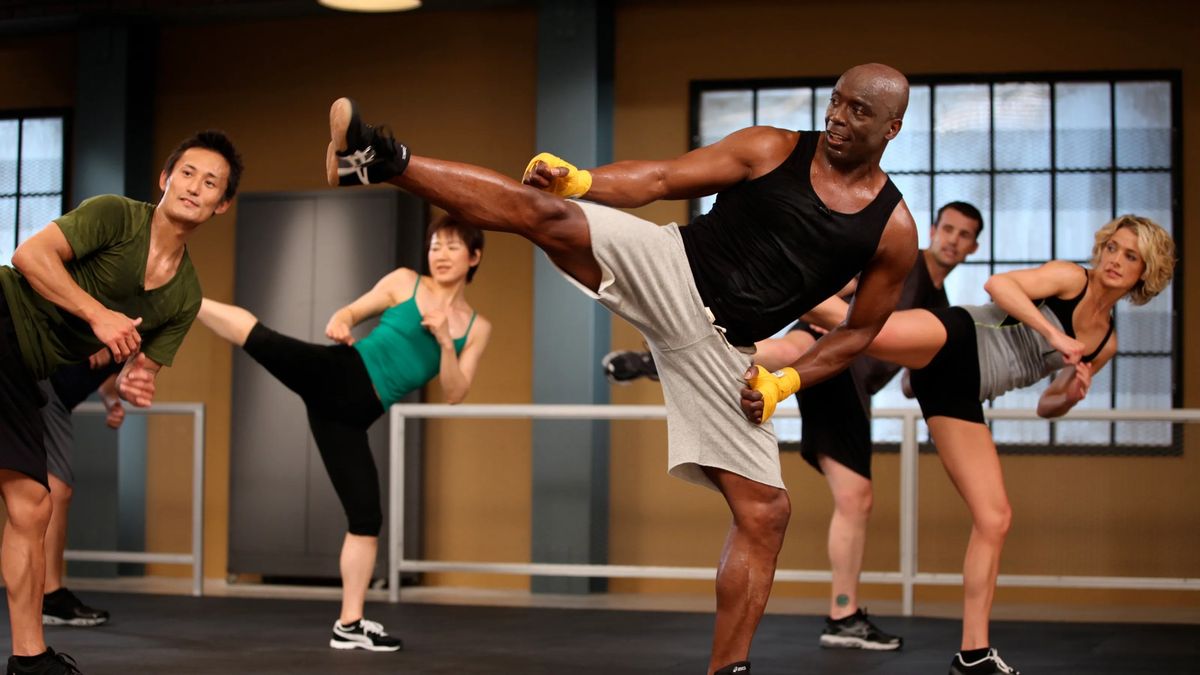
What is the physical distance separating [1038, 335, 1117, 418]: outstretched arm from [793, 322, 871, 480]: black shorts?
2.21 ft

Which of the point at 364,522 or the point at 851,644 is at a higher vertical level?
the point at 364,522

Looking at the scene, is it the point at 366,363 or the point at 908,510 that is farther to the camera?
the point at 908,510

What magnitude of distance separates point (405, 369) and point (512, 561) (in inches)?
106

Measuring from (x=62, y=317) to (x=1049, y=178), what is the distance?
16.1 ft

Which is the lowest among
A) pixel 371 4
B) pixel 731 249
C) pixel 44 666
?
pixel 44 666

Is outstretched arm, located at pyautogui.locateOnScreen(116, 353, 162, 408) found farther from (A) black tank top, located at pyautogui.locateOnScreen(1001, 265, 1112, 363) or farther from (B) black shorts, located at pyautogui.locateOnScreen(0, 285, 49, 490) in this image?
(A) black tank top, located at pyautogui.locateOnScreen(1001, 265, 1112, 363)

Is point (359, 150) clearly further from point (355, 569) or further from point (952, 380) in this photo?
point (355, 569)

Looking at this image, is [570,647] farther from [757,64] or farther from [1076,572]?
[757,64]

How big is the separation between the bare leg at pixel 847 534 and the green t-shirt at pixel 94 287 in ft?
7.59

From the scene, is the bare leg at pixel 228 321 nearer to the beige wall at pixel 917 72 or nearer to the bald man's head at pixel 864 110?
the bald man's head at pixel 864 110

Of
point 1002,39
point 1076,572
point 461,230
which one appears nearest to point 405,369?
point 461,230

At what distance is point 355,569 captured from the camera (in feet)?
14.8

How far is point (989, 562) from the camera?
12.7 feet

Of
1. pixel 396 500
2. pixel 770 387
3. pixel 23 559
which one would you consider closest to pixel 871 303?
pixel 770 387
